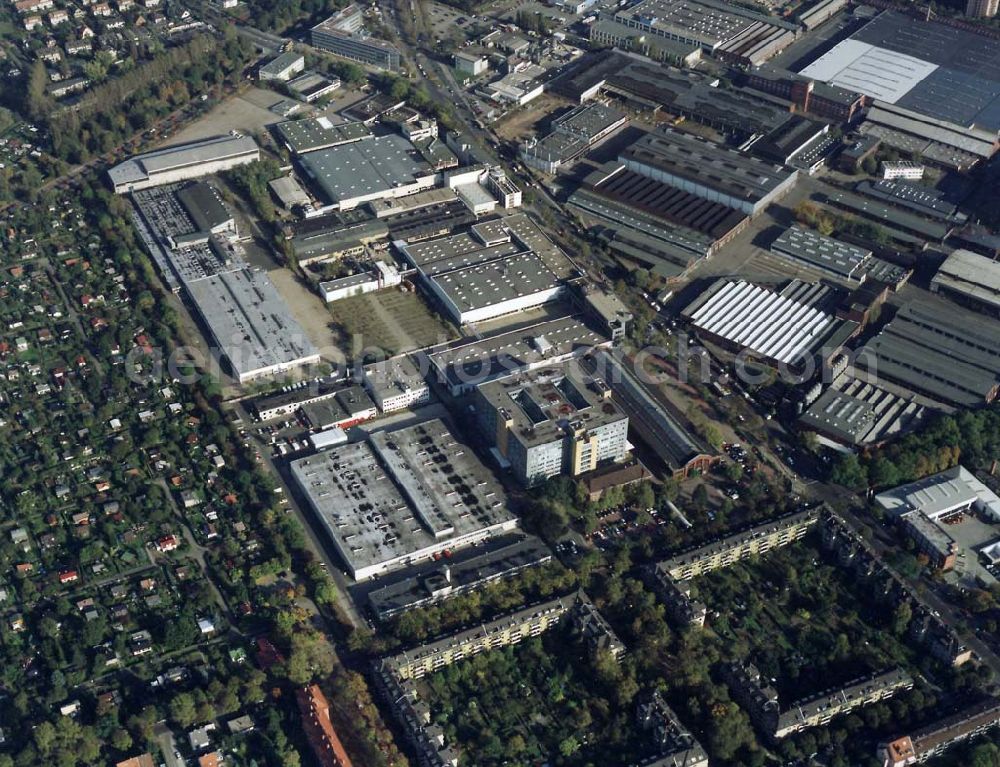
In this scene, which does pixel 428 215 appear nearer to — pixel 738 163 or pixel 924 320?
pixel 738 163

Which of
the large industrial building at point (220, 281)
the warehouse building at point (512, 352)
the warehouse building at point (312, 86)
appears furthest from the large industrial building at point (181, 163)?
the warehouse building at point (512, 352)

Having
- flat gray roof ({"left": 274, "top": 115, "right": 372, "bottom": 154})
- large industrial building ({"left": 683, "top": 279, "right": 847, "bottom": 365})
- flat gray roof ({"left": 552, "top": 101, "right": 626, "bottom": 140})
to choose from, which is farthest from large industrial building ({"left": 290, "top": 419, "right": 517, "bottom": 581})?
flat gray roof ({"left": 552, "top": 101, "right": 626, "bottom": 140})

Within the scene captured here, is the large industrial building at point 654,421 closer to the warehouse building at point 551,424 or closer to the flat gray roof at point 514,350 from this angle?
the flat gray roof at point 514,350

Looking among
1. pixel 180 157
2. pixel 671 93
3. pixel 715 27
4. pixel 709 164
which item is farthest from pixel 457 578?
pixel 715 27

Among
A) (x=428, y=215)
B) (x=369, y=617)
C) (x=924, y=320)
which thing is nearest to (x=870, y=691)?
(x=369, y=617)

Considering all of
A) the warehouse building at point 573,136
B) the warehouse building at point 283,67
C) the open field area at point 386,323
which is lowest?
the open field area at point 386,323
